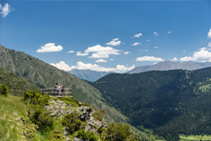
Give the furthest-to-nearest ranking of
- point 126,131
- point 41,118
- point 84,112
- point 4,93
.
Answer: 1. point 84,112
2. point 126,131
3. point 4,93
4. point 41,118

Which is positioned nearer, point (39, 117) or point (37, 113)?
point (37, 113)

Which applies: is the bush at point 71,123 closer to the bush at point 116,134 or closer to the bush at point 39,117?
the bush at point 39,117

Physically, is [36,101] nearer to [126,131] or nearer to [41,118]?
[41,118]

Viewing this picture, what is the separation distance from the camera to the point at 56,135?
872 inches

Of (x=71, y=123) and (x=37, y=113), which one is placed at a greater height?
(x=37, y=113)

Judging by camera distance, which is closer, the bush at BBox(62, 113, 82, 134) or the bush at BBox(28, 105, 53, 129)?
the bush at BBox(28, 105, 53, 129)

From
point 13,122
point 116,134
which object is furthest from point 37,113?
point 116,134

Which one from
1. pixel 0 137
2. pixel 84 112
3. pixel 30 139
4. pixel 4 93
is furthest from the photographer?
pixel 84 112

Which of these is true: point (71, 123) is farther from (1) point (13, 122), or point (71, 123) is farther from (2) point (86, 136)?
(1) point (13, 122)

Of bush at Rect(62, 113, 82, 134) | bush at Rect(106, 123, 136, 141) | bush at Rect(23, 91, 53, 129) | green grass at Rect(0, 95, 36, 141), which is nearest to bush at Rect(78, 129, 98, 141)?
bush at Rect(62, 113, 82, 134)

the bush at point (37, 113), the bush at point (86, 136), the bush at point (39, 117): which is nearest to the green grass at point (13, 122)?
the bush at point (39, 117)

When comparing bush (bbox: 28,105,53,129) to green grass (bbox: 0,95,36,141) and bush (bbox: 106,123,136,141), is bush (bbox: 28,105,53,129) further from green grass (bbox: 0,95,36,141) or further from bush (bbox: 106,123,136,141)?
bush (bbox: 106,123,136,141)

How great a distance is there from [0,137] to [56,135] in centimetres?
943

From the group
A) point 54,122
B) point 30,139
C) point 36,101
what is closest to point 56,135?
point 54,122
